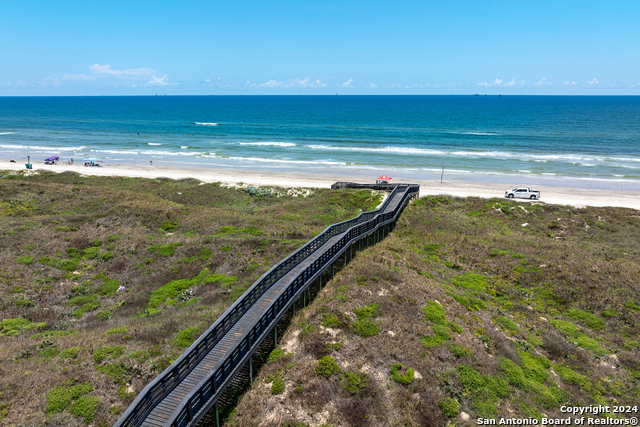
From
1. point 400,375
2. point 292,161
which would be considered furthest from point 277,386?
point 292,161

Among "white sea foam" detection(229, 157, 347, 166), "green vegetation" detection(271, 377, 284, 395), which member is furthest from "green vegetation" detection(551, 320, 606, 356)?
"white sea foam" detection(229, 157, 347, 166)

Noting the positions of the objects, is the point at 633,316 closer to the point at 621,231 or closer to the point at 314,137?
the point at 621,231

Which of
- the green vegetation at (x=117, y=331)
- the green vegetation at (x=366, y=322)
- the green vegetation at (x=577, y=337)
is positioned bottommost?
the green vegetation at (x=577, y=337)

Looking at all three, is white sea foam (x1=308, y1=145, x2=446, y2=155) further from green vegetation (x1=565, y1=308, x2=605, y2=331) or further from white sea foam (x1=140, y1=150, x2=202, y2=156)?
green vegetation (x1=565, y1=308, x2=605, y2=331)

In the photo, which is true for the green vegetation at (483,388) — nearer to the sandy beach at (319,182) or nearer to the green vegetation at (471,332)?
the green vegetation at (471,332)

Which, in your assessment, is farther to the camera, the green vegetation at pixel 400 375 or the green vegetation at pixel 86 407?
the green vegetation at pixel 400 375

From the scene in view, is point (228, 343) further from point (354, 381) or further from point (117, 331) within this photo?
point (117, 331)

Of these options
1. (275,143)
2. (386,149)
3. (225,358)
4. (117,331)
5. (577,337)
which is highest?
(275,143)

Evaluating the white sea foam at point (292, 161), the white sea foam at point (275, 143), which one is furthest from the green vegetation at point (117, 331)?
the white sea foam at point (275, 143)
